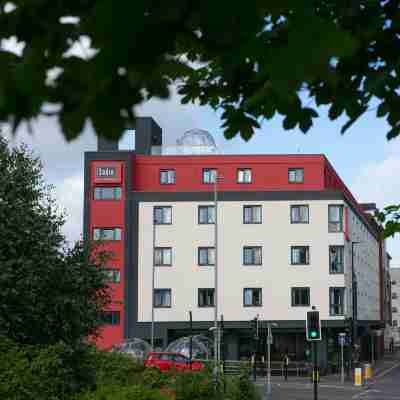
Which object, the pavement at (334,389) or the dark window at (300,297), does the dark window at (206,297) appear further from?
the pavement at (334,389)

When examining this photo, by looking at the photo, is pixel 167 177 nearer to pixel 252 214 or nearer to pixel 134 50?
pixel 252 214

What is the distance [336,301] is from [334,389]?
48.1 ft

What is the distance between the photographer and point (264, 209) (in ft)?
211

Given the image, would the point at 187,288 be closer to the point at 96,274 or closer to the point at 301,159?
the point at 301,159

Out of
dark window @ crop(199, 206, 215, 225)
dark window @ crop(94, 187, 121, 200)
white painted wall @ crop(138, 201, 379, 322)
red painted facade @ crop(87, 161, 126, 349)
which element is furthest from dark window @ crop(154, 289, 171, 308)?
dark window @ crop(94, 187, 121, 200)

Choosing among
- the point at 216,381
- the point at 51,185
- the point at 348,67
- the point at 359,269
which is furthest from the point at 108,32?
the point at 359,269

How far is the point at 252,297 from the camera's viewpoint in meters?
63.6

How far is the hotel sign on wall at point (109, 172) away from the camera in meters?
65.0

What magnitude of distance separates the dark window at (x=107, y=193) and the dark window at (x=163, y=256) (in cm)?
481

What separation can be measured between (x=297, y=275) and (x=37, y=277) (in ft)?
128

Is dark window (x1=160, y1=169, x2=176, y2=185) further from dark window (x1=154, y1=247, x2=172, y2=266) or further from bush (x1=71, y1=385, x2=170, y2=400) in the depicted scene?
bush (x1=71, y1=385, x2=170, y2=400)

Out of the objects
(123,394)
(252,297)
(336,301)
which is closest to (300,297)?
(336,301)

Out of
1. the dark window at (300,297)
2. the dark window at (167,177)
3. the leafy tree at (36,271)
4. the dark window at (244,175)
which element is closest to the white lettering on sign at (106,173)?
the dark window at (167,177)

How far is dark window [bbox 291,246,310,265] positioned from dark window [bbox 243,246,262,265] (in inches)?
90.6
